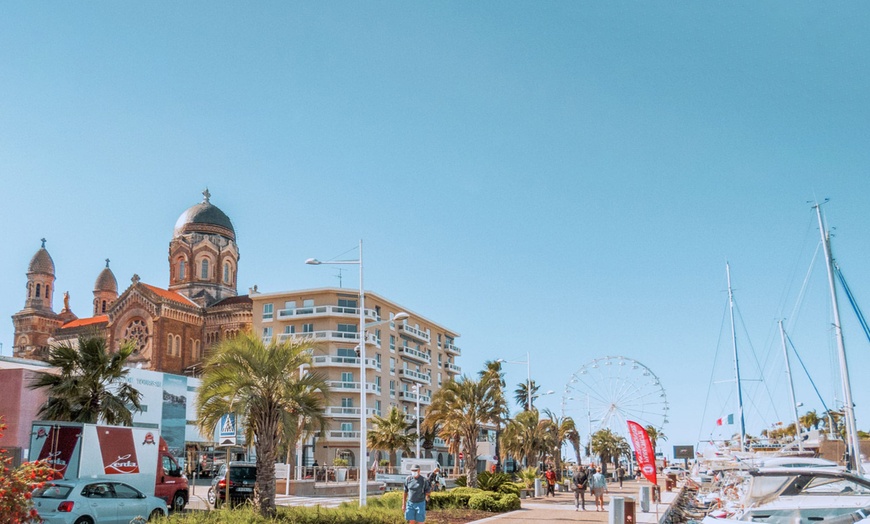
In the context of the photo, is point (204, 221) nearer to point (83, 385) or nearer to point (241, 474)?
point (83, 385)

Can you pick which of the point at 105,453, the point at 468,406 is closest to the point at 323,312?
the point at 468,406

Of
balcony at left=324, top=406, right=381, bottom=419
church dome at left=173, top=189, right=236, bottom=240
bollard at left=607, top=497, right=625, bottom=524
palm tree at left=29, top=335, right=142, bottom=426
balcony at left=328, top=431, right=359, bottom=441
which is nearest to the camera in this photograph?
bollard at left=607, top=497, right=625, bottom=524

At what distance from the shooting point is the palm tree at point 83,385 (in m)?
28.2

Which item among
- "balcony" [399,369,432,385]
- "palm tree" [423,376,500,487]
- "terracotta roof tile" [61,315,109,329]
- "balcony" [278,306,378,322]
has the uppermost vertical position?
"terracotta roof tile" [61,315,109,329]

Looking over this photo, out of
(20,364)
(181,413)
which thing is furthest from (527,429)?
(20,364)

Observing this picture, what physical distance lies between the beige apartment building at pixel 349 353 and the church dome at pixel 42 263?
46827mm

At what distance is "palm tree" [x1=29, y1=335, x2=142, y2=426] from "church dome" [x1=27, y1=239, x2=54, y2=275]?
84073mm

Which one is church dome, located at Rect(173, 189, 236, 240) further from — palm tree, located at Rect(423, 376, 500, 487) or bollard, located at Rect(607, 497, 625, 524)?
bollard, located at Rect(607, 497, 625, 524)

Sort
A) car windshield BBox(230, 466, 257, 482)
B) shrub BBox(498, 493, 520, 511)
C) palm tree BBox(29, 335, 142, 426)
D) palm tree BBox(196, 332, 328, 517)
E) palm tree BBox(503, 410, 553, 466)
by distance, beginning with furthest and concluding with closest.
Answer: palm tree BBox(503, 410, 553, 466) < palm tree BBox(29, 335, 142, 426) < car windshield BBox(230, 466, 257, 482) < shrub BBox(498, 493, 520, 511) < palm tree BBox(196, 332, 328, 517)

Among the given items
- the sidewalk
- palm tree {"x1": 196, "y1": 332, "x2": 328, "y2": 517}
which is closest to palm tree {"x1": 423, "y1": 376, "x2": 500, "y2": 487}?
the sidewalk

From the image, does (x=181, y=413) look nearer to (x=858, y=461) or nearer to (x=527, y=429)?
(x=527, y=429)

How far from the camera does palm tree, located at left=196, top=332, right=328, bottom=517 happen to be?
19.4 m

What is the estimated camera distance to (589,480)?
103ft

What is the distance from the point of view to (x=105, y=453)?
22016 mm
